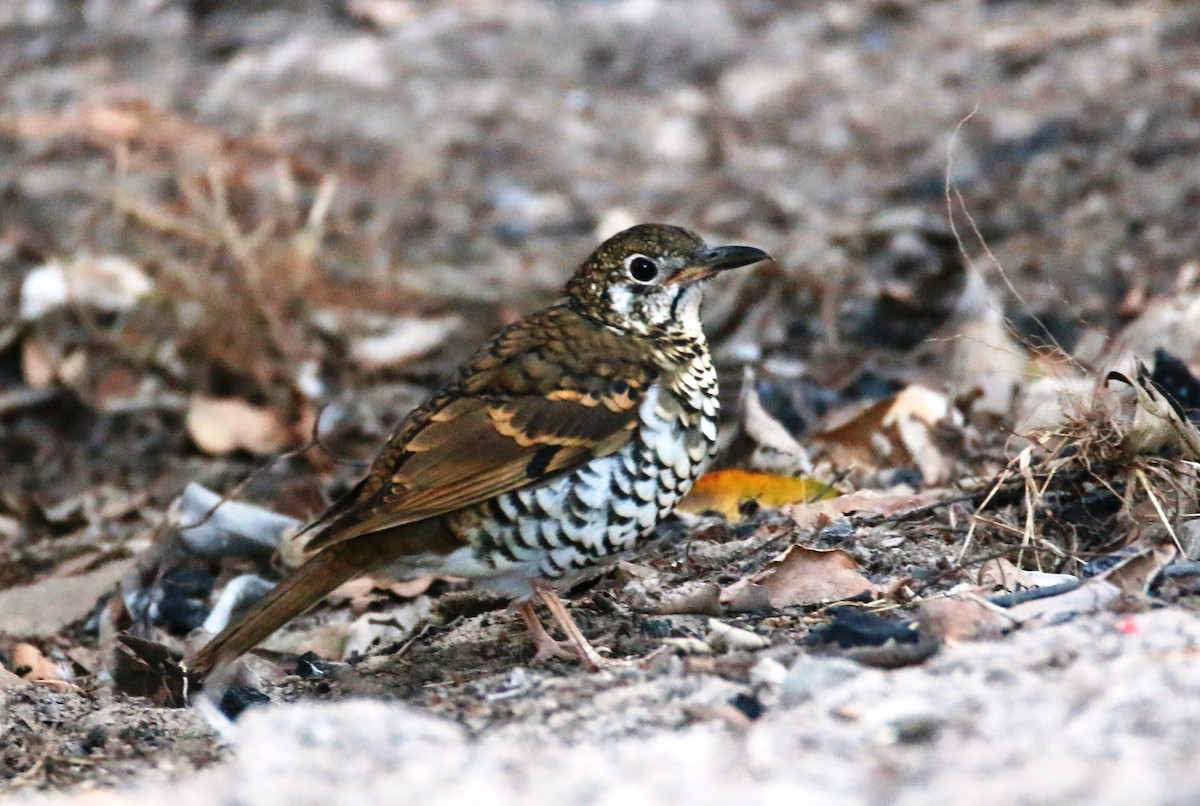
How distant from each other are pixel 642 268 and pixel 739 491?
854mm

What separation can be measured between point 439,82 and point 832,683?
7945mm

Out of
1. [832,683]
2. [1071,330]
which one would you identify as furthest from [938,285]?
[832,683]

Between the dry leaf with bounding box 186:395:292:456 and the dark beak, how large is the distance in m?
2.68

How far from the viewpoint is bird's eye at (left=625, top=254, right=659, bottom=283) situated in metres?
4.83

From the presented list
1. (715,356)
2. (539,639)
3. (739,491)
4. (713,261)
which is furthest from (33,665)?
(715,356)

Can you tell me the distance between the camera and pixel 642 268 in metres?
4.84

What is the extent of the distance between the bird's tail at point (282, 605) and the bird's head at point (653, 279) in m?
1.01

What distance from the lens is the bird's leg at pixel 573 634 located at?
13.0 feet

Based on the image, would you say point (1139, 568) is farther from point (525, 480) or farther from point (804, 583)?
point (525, 480)

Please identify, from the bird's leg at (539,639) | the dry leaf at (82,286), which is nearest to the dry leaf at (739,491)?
the bird's leg at (539,639)

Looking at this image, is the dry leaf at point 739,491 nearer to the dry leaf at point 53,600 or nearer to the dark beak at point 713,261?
the dark beak at point 713,261

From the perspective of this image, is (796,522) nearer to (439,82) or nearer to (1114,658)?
(1114,658)

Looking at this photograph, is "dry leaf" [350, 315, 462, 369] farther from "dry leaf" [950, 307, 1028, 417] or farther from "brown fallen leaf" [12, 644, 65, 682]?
"brown fallen leaf" [12, 644, 65, 682]

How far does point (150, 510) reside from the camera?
655 centimetres
